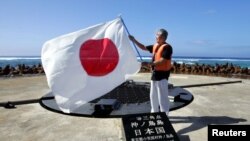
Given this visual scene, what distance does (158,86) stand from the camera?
4984mm

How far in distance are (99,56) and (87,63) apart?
10.3 inches

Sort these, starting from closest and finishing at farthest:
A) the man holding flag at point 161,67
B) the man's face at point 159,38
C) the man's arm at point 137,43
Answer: the man holding flag at point 161,67
the man's face at point 159,38
the man's arm at point 137,43

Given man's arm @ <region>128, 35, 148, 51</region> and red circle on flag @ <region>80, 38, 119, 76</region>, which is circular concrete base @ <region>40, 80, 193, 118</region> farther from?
man's arm @ <region>128, 35, 148, 51</region>

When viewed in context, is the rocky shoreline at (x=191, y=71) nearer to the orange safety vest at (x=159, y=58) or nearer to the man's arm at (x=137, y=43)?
the man's arm at (x=137, y=43)

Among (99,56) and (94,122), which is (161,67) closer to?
(99,56)

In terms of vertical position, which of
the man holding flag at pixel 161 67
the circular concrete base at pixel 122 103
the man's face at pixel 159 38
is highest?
the man's face at pixel 159 38

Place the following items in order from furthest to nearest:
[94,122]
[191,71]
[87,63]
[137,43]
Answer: [191,71] < [137,43] < [94,122] < [87,63]

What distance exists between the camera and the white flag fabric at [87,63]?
4336 mm

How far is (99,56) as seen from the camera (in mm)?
4684

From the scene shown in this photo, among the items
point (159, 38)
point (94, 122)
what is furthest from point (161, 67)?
point (94, 122)

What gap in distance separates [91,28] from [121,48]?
0.66 m

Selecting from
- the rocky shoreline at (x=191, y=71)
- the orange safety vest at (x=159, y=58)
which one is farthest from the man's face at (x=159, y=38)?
the rocky shoreline at (x=191, y=71)

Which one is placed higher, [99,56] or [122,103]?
[99,56]

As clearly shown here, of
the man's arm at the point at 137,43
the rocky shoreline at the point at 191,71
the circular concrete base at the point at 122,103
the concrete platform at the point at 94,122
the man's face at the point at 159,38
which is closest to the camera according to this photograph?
the concrete platform at the point at 94,122
